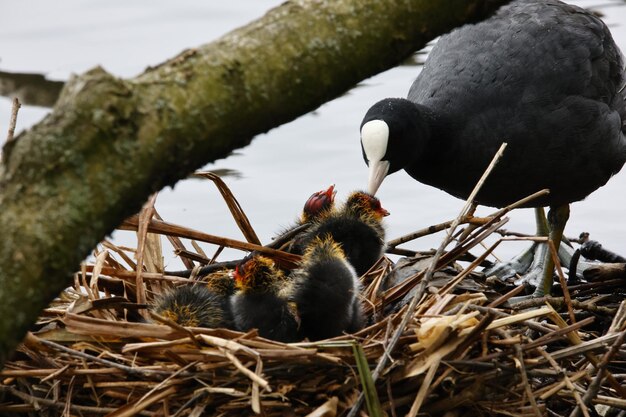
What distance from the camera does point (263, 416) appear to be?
2582mm

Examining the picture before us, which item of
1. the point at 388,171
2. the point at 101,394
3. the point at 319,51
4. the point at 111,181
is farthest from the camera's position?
the point at 388,171

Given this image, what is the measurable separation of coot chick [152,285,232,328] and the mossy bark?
119 centimetres

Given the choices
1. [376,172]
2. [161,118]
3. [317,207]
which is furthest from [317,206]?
[161,118]

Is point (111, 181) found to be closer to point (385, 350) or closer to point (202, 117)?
point (202, 117)

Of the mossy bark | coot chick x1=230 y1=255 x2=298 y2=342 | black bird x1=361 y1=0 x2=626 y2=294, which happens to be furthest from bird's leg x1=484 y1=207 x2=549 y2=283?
the mossy bark

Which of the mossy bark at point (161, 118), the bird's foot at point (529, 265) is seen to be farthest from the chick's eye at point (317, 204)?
the mossy bark at point (161, 118)

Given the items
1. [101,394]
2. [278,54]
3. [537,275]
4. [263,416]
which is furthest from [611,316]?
[278,54]

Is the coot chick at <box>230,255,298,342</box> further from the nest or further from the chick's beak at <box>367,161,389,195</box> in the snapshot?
the chick's beak at <box>367,161,389,195</box>

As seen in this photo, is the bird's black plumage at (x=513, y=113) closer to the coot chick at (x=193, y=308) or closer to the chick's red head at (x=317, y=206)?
the chick's red head at (x=317, y=206)

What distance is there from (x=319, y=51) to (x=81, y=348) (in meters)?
1.30

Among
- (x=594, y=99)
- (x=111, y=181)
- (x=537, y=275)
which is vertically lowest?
(x=537, y=275)

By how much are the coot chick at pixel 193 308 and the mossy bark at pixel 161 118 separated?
119 centimetres

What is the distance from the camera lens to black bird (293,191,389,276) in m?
3.63

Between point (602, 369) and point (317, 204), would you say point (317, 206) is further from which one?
point (602, 369)
